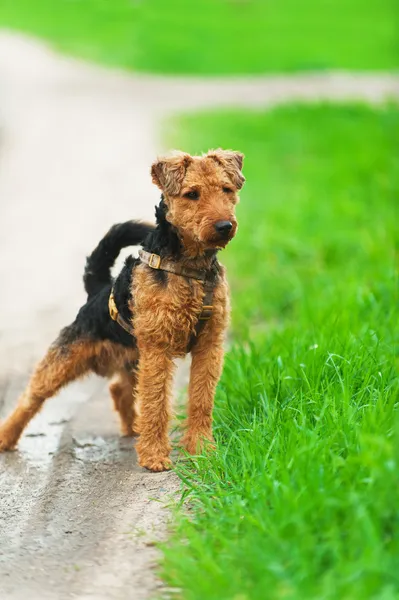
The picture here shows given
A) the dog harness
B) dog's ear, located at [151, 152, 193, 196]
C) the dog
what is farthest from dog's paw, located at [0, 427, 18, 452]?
dog's ear, located at [151, 152, 193, 196]

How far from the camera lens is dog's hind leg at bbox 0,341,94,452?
179 inches

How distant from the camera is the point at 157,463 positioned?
4180mm

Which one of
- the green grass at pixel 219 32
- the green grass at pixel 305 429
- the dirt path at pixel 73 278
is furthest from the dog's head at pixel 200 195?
the green grass at pixel 219 32

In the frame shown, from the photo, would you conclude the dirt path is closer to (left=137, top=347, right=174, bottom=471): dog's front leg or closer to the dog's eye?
(left=137, top=347, right=174, bottom=471): dog's front leg

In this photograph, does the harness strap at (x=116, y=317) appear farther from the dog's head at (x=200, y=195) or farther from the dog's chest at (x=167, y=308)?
the dog's head at (x=200, y=195)

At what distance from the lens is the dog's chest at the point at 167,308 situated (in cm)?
402

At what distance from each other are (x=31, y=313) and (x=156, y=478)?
9.94 ft

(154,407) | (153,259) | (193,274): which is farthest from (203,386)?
(153,259)

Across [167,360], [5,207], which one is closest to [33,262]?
[5,207]

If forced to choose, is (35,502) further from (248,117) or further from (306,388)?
(248,117)

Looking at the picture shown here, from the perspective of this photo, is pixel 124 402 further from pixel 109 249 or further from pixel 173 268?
pixel 173 268

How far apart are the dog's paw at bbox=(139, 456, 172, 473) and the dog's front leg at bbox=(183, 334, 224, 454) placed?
12 centimetres

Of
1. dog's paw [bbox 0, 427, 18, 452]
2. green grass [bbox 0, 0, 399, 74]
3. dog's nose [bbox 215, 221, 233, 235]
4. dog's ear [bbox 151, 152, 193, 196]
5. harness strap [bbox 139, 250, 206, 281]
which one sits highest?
green grass [bbox 0, 0, 399, 74]

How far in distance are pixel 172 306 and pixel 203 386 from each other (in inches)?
16.7
